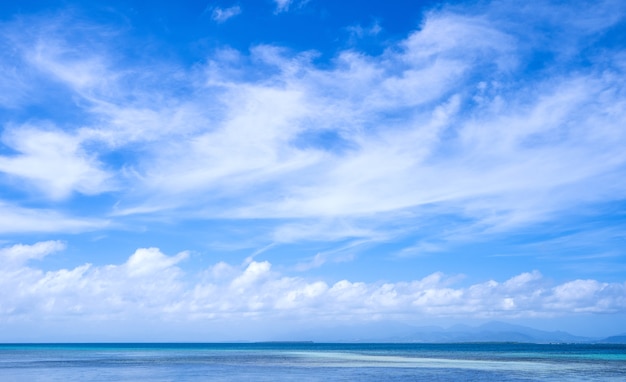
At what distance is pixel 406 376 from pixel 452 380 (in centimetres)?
499

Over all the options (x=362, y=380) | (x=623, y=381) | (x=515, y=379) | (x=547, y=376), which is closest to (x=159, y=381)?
(x=362, y=380)

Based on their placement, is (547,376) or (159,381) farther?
(547,376)

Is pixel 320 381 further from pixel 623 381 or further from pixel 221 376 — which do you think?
pixel 623 381

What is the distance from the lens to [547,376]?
4416 cm

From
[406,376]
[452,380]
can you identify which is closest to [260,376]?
[406,376]

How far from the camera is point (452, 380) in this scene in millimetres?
40750

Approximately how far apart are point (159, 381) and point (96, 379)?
609cm

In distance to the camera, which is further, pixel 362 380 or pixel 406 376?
pixel 406 376

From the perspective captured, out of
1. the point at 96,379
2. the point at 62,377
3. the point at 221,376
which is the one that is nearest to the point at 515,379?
the point at 221,376

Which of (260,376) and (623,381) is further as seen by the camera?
(260,376)

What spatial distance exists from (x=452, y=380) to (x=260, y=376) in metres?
15.3

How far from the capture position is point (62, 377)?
45.8m

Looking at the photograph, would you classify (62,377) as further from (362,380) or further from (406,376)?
(406,376)

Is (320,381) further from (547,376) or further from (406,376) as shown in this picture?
(547,376)
